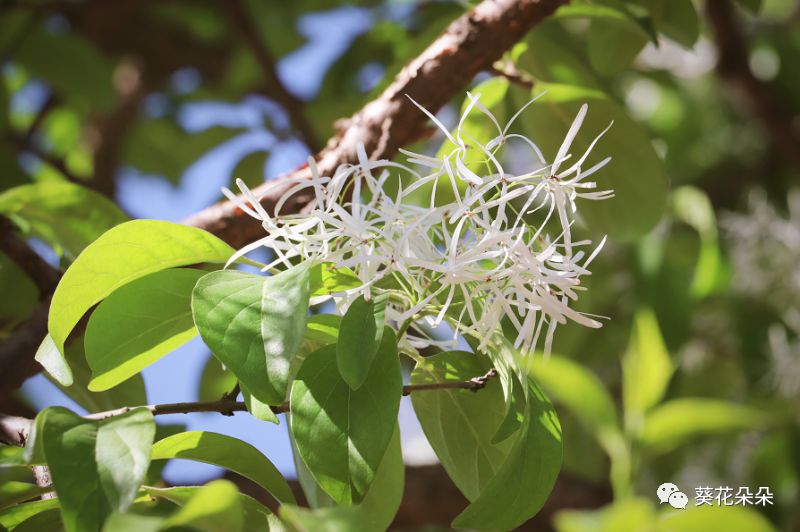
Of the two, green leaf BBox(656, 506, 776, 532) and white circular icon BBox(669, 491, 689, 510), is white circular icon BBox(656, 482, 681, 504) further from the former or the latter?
green leaf BBox(656, 506, 776, 532)

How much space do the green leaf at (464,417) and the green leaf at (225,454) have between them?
0.24 feet

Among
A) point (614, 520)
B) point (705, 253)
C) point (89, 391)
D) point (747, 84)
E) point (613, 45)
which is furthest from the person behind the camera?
point (747, 84)

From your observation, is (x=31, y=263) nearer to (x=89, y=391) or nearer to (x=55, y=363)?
(x=89, y=391)

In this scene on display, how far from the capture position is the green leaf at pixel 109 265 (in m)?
0.40

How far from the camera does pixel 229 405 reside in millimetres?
407

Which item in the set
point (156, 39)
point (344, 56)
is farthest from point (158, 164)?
point (344, 56)

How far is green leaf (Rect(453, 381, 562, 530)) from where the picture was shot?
1.18ft

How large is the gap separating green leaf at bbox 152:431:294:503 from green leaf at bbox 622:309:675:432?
190mm

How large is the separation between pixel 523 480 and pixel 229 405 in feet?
0.44

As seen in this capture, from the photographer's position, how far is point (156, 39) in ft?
5.13

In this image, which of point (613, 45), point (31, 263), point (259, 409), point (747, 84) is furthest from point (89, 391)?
point (747, 84)

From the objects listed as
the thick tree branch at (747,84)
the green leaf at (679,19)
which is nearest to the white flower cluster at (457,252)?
the green leaf at (679,19)

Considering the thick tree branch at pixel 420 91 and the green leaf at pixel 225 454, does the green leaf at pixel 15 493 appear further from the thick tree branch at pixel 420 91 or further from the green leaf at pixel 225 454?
the thick tree branch at pixel 420 91

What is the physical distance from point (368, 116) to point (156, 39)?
1.09 m
